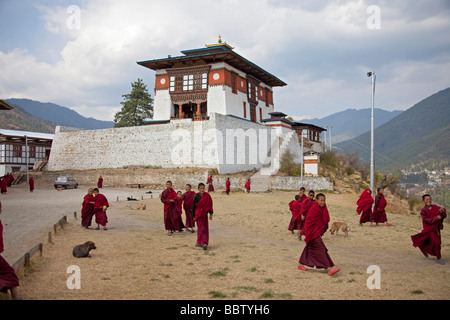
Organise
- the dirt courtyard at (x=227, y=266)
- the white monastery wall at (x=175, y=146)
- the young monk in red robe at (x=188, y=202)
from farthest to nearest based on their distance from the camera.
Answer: the white monastery wall at (x=175, y=146) < the young monk in red robe at (x=188, y=202) < the dirt courtyard at (x=227, y=266)

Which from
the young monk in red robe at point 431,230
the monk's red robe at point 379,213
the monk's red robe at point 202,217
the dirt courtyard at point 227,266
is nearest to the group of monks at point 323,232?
the young monk in red robe at point 431,230

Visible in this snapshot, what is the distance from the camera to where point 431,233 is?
28.0ft

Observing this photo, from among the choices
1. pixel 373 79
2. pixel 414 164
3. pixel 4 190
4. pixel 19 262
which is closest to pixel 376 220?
pixel 373 79

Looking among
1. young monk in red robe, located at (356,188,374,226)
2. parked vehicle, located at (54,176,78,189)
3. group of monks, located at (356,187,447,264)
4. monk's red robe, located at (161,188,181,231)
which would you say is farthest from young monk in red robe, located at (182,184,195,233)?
parked vehicle, located at (54,176,78,189)

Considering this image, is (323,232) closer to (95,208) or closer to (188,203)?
(188,203)

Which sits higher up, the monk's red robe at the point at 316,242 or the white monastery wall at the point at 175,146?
the white monastery wall at the point at 175,146

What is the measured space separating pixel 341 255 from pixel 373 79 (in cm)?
1056

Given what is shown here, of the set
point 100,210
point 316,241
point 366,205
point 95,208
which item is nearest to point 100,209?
point 100,210

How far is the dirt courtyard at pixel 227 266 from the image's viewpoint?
18.6 feet

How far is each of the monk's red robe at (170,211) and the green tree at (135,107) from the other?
39526 millimetres

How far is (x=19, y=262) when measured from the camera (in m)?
6.23

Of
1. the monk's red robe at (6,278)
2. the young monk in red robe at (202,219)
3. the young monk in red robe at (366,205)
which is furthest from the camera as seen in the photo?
the young monk in red robe at (366,205)

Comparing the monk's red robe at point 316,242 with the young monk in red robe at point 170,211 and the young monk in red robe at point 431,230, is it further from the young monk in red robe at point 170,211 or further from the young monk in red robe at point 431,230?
the young monk in red robe at point 170,211

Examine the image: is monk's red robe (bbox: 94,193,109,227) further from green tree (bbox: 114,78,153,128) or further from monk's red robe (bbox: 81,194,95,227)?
green tree (bbox: 114,78,153,128)
